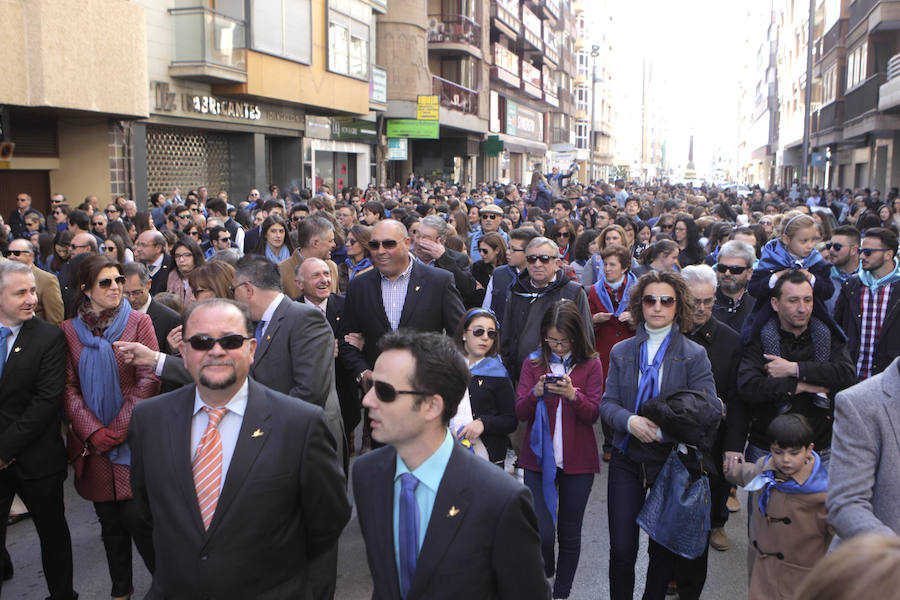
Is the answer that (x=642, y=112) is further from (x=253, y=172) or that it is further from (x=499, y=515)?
(x=499, y=515)

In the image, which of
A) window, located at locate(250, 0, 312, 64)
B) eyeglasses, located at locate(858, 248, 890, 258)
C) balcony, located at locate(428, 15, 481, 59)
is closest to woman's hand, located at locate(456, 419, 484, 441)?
eyeglasses, located at locate(858, 248, 890, 258)

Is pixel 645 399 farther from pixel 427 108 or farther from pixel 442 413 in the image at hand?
pixel 427 108

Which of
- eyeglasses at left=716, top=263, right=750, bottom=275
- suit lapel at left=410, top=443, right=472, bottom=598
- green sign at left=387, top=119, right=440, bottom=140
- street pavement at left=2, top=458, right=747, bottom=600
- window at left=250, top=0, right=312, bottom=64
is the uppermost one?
window at left=250, top=0, right=312, bottom=64

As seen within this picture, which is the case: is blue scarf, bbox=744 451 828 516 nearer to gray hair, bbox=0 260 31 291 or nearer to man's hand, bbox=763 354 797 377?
man's hand, bbox=763 354 797 377

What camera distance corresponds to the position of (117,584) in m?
4.55

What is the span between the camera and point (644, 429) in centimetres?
416

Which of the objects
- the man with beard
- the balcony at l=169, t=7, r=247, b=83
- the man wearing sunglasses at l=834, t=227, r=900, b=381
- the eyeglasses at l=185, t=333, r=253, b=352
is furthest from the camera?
the balcony at l=169, t=7, r=247, b=83

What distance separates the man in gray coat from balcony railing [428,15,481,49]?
35860 millimetres

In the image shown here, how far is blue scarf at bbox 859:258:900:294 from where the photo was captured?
243 inches

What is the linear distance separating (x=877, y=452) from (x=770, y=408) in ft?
6.81

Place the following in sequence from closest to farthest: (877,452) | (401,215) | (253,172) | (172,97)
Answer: (877,452) → (401,215) → (172,97) → (253,172)

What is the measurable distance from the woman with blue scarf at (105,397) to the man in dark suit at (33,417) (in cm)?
12

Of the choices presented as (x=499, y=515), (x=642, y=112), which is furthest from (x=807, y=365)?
(x=642, y=112)

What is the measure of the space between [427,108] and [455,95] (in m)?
5.37
